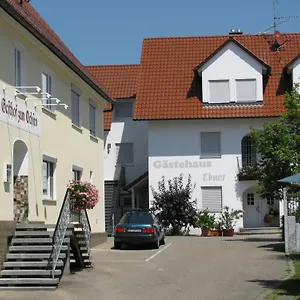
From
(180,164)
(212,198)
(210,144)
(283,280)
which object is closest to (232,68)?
(210,144)

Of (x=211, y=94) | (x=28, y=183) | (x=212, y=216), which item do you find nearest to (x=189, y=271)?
(x=28, y=183)

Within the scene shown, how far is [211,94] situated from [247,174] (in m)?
5.08

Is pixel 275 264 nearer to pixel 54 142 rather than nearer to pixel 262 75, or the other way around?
pixel 54 142

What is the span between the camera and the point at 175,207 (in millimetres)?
37906

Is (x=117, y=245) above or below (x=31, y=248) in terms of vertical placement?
below

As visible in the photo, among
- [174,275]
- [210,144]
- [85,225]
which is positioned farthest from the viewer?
[210,144]

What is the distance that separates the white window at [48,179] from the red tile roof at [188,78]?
1705 cm

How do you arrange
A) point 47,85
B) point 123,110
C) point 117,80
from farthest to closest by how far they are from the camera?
point 117,80
point 123,110
point 47,85

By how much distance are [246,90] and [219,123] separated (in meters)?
2.45

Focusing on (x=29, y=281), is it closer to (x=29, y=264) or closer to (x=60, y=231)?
(x=29, y=264)

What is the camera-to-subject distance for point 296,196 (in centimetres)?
2391

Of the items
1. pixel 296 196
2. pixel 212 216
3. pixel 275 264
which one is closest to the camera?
pixel 275 264

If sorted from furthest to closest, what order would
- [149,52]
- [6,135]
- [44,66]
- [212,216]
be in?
[149,52] < [212,216] < [44,66] < [6,135]

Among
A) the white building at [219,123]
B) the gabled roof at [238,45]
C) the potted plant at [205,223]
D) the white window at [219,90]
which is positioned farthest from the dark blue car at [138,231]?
the gabled roof at [238,45]
